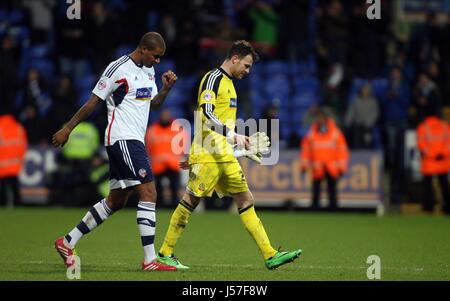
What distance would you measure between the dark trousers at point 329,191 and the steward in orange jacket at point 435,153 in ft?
5.97

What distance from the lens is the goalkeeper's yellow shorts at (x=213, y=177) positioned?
10.4m

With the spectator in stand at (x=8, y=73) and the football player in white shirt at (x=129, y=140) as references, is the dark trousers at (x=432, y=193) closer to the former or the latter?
→ the spectator in stand at (x=8, y=73)

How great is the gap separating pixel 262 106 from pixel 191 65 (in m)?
2.14

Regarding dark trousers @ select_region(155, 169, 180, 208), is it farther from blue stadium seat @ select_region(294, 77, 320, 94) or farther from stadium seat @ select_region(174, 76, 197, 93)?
blue stadium seat @ select_region(294, 77, 320, 94)

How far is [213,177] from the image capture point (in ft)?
34.2

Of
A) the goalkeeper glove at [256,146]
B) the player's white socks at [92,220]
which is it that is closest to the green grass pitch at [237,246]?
the player's white socks at [92,220]

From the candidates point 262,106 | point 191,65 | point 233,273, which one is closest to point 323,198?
point 262,106

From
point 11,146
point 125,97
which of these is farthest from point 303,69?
point 125,97

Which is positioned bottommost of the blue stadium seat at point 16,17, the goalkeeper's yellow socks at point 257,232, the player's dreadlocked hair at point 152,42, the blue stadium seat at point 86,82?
the goalkeeper's yellow socks at point 257,232

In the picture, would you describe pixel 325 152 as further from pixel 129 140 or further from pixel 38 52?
pixel 129 140

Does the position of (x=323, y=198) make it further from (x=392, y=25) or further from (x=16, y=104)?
(x=16, y=104)

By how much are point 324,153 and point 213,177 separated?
9.98m

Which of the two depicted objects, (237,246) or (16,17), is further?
(16,17)
